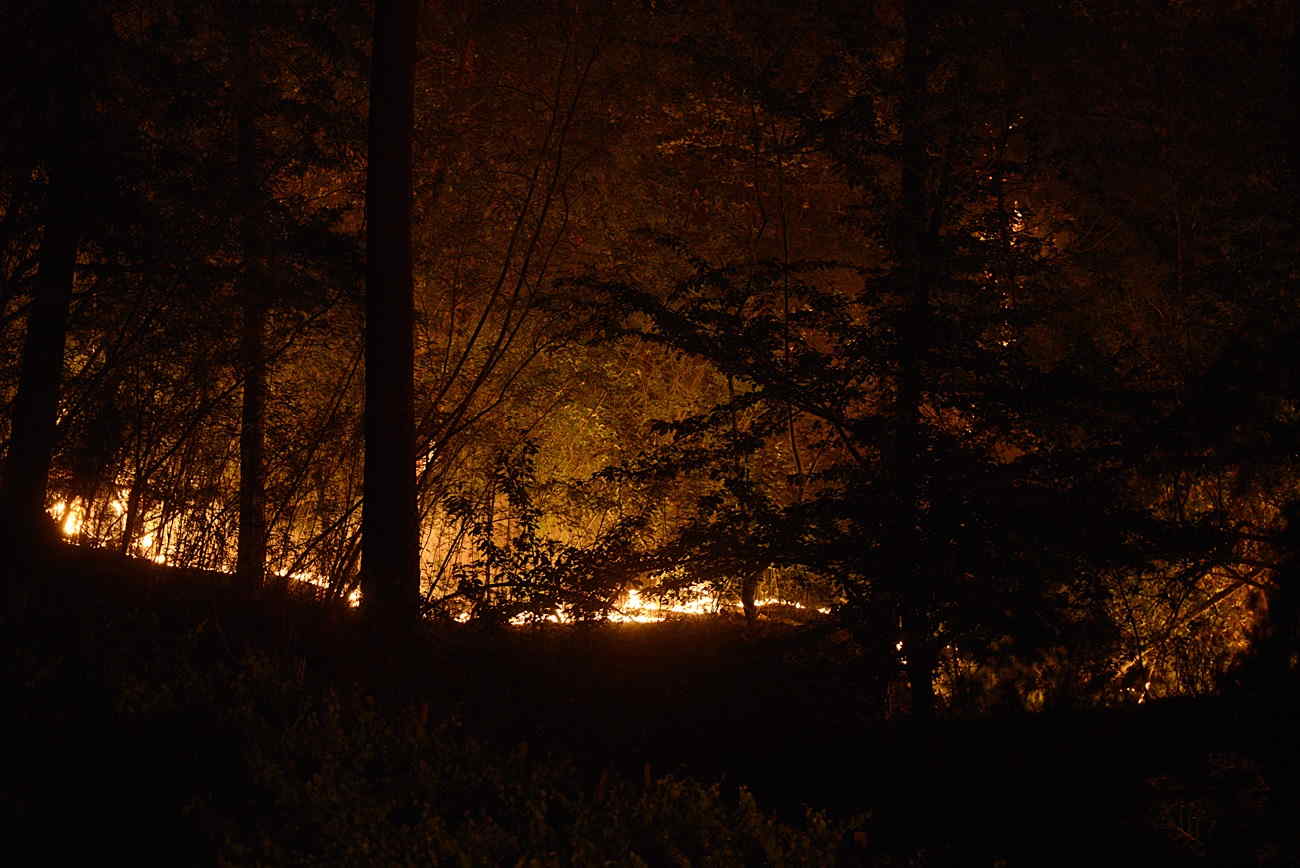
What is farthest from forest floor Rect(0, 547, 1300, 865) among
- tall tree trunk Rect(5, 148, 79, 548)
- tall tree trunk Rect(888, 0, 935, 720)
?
tall tree trunk Rect(5, 148, 79, 548)

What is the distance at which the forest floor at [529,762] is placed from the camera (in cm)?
359

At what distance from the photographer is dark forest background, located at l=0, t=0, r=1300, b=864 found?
206 inches

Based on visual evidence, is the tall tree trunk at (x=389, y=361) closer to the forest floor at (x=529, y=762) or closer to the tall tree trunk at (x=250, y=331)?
the forest floor at (x=529, y=762)

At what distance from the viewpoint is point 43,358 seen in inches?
288

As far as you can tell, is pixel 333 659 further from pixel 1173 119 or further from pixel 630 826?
pixel 1173 119

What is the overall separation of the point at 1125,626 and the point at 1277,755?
372 cm

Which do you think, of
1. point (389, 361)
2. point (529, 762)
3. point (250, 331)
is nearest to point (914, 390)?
point (529, 762)

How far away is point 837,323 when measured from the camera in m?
5.84

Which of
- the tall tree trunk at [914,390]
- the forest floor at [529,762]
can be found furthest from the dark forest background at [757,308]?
the forest floor at [529,762]

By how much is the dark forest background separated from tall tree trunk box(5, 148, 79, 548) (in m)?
0.03

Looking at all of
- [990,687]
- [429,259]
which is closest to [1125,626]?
[990,687]

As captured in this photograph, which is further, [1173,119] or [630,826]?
[1173,119]

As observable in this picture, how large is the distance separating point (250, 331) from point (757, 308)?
541 centimetres

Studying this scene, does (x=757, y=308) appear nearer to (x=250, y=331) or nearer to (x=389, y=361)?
(x=389, y=361)
